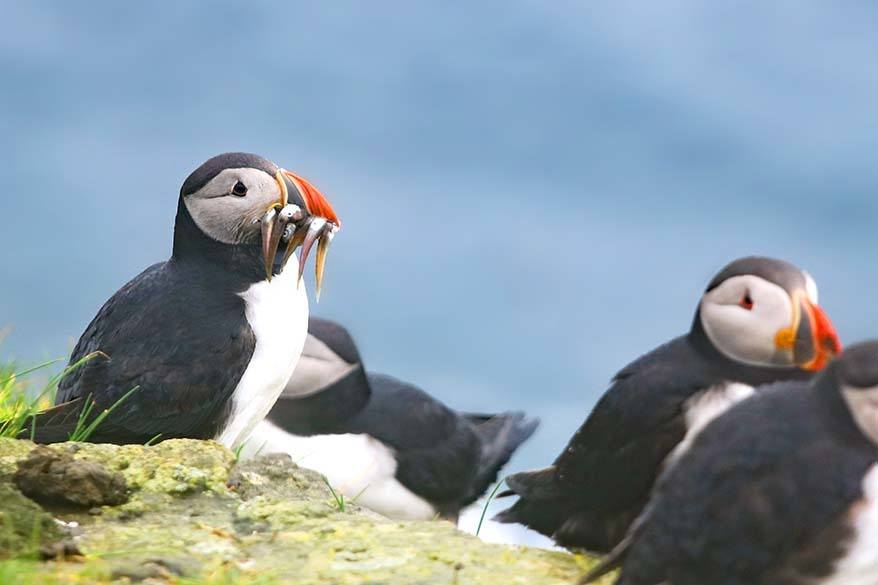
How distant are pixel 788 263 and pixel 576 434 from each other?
1.04 metres

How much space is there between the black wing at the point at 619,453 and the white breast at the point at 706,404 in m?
0.03

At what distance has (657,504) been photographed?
4000mm

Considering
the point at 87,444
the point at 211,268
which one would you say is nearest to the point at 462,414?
the point at 211,268

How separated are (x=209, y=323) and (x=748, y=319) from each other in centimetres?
265

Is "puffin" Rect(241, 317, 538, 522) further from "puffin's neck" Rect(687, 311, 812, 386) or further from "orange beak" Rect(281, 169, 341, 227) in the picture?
"puffin's neck" Rect(687, 311, 812, 386)

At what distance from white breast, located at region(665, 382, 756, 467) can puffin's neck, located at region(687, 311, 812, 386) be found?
33 millimetres

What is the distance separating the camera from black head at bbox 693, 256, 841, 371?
Answer: 4453mm

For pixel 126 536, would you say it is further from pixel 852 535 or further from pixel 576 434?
pixel 852 535

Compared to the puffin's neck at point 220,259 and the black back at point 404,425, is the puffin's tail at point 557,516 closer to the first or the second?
the puffin's neck at point 220,259

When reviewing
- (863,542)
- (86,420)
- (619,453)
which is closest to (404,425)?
(86,420)

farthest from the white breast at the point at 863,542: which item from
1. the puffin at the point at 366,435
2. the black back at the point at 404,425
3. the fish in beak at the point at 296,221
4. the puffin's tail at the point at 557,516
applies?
the black back at the point at 404,425

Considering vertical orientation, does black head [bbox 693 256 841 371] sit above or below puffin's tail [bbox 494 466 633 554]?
above

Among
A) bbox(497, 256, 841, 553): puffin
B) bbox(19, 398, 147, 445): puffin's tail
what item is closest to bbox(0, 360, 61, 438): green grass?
bbox(19, 398, 147, 445): puffin's tail

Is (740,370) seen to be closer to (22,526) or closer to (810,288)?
(810,288)
